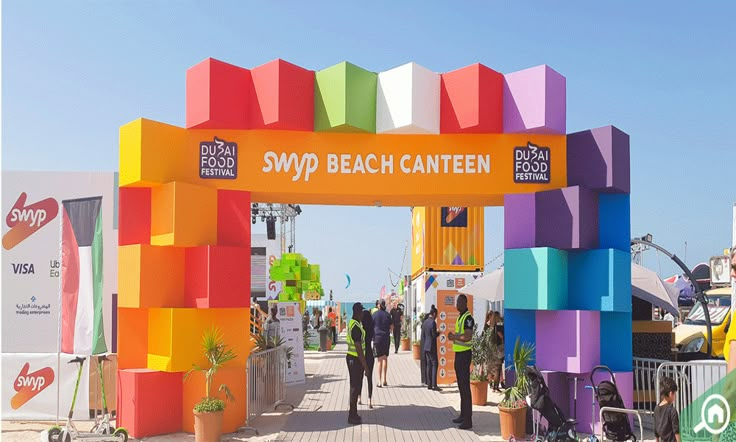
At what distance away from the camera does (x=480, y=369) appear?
1273cm

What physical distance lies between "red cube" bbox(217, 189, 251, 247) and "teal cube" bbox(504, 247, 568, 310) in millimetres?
3925

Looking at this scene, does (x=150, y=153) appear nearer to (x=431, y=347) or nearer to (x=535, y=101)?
(x=535, y=101)

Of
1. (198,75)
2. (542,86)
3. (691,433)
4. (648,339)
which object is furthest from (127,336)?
(648,339)

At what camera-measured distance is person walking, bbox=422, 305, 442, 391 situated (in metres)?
14.3

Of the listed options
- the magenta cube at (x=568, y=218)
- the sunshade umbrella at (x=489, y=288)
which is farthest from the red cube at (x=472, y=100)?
the sunshade umbrella at (x=489, y=288)

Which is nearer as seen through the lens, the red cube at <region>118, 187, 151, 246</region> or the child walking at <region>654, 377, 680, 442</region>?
the child walking at <region>654, 377, 680, 442</region>

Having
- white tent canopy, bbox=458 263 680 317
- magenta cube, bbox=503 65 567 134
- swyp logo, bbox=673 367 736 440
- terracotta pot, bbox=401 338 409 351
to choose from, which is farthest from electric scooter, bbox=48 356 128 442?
terracotta pot, bbox=401 338 409 351

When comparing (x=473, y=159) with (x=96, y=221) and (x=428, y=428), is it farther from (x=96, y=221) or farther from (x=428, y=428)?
(x=96, y=221)

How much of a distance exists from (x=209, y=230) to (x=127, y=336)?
1889 millimetres

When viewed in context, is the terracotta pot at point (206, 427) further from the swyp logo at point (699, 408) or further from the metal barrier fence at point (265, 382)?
the swyp logo at point (699, 408)

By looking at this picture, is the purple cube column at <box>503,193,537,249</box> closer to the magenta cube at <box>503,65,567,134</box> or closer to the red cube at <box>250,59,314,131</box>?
the magenta cube at <box>503,65,567,134</box>

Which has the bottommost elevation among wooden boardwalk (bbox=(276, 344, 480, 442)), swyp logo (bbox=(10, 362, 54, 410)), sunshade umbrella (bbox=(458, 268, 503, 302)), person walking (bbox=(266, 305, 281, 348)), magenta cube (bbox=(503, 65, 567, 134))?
wooden boardwalk (bbox=(276, 344, 480, 442))

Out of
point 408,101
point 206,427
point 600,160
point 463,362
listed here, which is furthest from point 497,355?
point 206,427

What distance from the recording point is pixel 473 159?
10.6 metres
